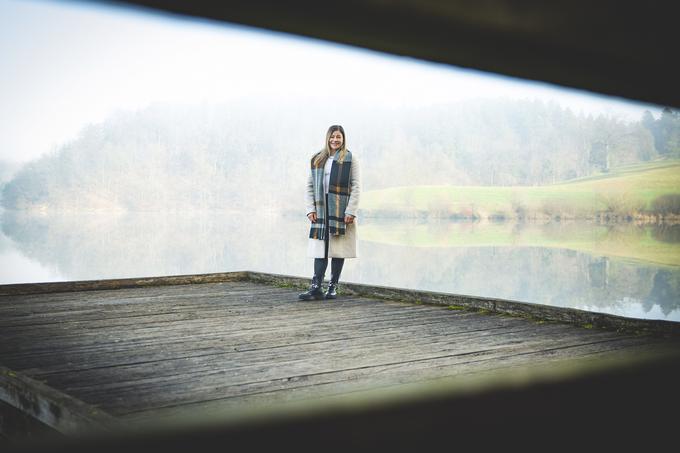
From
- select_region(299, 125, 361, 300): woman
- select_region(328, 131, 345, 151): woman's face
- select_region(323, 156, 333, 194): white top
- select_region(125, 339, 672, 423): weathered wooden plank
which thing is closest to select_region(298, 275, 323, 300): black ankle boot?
select_region(299, 125, 361, 300): woman

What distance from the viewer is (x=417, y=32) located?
0.68m

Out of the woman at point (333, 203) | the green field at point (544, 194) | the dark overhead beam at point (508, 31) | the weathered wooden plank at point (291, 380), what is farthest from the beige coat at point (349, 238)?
the green field at point (544, 194)

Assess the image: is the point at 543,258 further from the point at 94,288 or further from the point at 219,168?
the point at 94,288

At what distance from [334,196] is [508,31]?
533 centimetres

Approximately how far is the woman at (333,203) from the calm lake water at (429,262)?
66.6 feet

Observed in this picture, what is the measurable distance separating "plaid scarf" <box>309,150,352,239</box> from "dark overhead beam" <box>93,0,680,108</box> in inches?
204

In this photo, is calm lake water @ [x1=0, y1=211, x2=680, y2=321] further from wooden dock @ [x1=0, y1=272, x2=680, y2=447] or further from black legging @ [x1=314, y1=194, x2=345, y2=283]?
wooden dock @ [x1=0, y1=272, x2=680, y2=447]

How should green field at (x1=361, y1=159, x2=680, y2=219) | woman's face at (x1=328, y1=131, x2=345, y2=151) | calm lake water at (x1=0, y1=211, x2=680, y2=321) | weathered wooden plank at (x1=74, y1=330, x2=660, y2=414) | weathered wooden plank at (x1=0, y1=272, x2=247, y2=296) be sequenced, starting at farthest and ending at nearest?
1. green field at (x1=361, y1=159, x2=680, y2=219)
2. calm lake water at (x1=0, y1=211, x2=680, y2=321)
3. weathered wooden plank at (x1=0, y1=272, x2=247, y2=296)
4. woman's face at (x1=328, y1=131, x2=345, y2=151)
5. weathered wooden plank at (x1=74, y1=330, x2=660, y2=414)

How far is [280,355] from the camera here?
11.8 feet

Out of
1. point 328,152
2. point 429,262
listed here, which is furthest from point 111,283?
point 429,262

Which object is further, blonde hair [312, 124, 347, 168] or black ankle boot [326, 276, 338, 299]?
black ankle boot [326, 276, 338, 299]

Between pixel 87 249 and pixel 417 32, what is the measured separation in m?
68.4

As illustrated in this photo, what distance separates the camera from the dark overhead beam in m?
0.63

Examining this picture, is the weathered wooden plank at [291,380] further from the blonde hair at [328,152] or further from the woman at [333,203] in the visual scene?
the blonde hair at [328,152]
